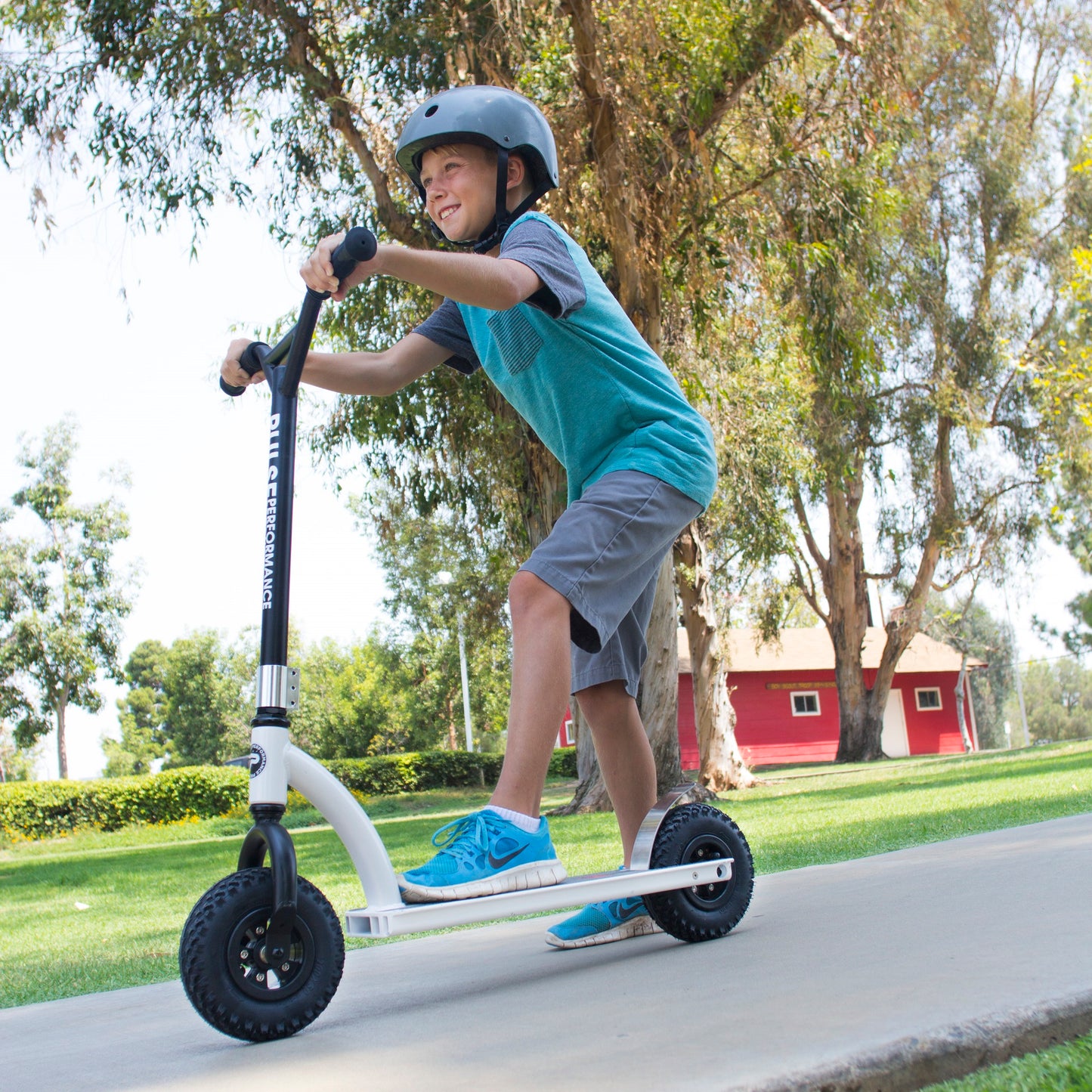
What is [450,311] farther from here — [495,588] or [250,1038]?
[495,588]

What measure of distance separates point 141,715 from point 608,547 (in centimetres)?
8484

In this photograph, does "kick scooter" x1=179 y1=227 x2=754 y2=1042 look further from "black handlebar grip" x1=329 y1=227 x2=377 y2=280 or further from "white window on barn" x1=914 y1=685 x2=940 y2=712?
"white window on barn" x1=914 y1=685 x2=940 y2=712

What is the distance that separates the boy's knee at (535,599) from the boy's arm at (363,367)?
2.41 ft

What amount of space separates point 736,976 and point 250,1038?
33.7 inches

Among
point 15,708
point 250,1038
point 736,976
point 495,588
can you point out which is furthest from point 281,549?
point 15,708

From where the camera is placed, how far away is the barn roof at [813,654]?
40625 millimetres

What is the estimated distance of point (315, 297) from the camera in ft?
7.02

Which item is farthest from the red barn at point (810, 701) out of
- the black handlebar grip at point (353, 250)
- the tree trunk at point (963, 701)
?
the black handlebar grip at point (353, 250)

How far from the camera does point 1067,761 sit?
13.1 m

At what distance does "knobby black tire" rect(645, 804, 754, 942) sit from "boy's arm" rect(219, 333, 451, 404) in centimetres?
128

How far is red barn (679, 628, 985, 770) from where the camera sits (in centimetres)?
4000

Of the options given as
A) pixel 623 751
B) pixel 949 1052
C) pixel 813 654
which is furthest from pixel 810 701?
pixel 949 1052

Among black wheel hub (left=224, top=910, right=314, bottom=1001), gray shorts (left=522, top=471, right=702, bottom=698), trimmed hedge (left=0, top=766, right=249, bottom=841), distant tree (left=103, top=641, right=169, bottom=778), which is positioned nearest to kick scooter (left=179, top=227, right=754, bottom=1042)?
black wheel hub (left=224, top=910, right=314, bottom=1001)

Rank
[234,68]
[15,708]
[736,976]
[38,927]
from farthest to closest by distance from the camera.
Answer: [15,708] → [234,68] → [38,927] → [736,976]
